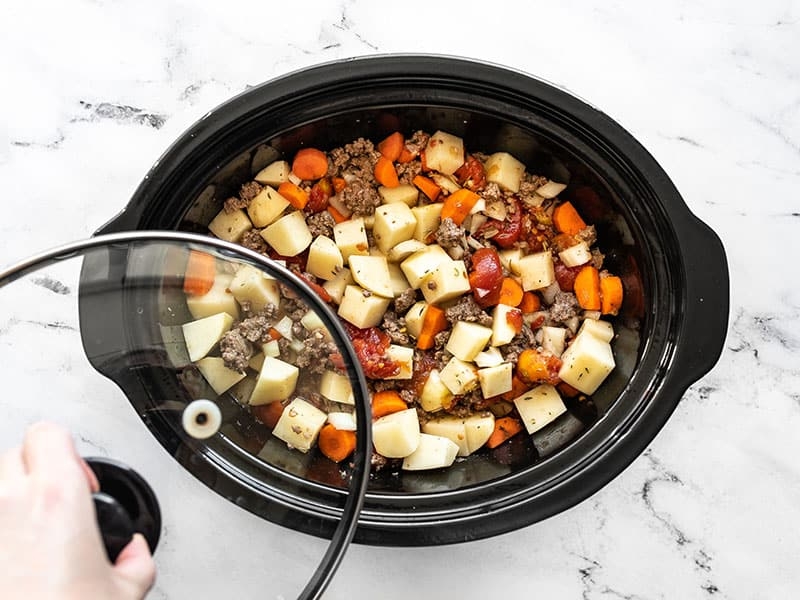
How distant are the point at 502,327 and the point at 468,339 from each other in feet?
0.28

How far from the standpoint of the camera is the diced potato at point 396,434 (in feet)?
5.94

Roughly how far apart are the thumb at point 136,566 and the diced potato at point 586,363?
1042 mm

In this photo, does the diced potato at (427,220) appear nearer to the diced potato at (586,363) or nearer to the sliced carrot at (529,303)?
the sliced carrot at (529,303)

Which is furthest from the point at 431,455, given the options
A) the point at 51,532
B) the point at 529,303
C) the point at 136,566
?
the point at 51,532

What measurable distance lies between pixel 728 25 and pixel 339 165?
1008 mm

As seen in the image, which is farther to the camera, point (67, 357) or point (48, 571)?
point (67, 357)

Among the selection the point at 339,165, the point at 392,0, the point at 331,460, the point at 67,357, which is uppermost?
the point at 392,0

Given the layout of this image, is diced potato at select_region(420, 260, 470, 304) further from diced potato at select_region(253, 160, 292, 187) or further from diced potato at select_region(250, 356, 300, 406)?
diced potato at select_region(250, 356, 300, 406)

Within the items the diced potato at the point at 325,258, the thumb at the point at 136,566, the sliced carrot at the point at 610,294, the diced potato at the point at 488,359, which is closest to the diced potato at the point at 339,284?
the diced potato at the point at 325,258

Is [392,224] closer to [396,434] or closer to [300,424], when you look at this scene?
[396,434]

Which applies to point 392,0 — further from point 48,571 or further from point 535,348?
point 48,571

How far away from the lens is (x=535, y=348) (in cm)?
192

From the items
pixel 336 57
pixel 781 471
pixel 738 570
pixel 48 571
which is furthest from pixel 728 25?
pixel 48 571

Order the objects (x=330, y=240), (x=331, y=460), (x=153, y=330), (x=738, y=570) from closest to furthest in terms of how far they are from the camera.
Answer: (x=153, y=330)
(x=331, y=460)
(x=330, y=240)
(x=738, y=570)
